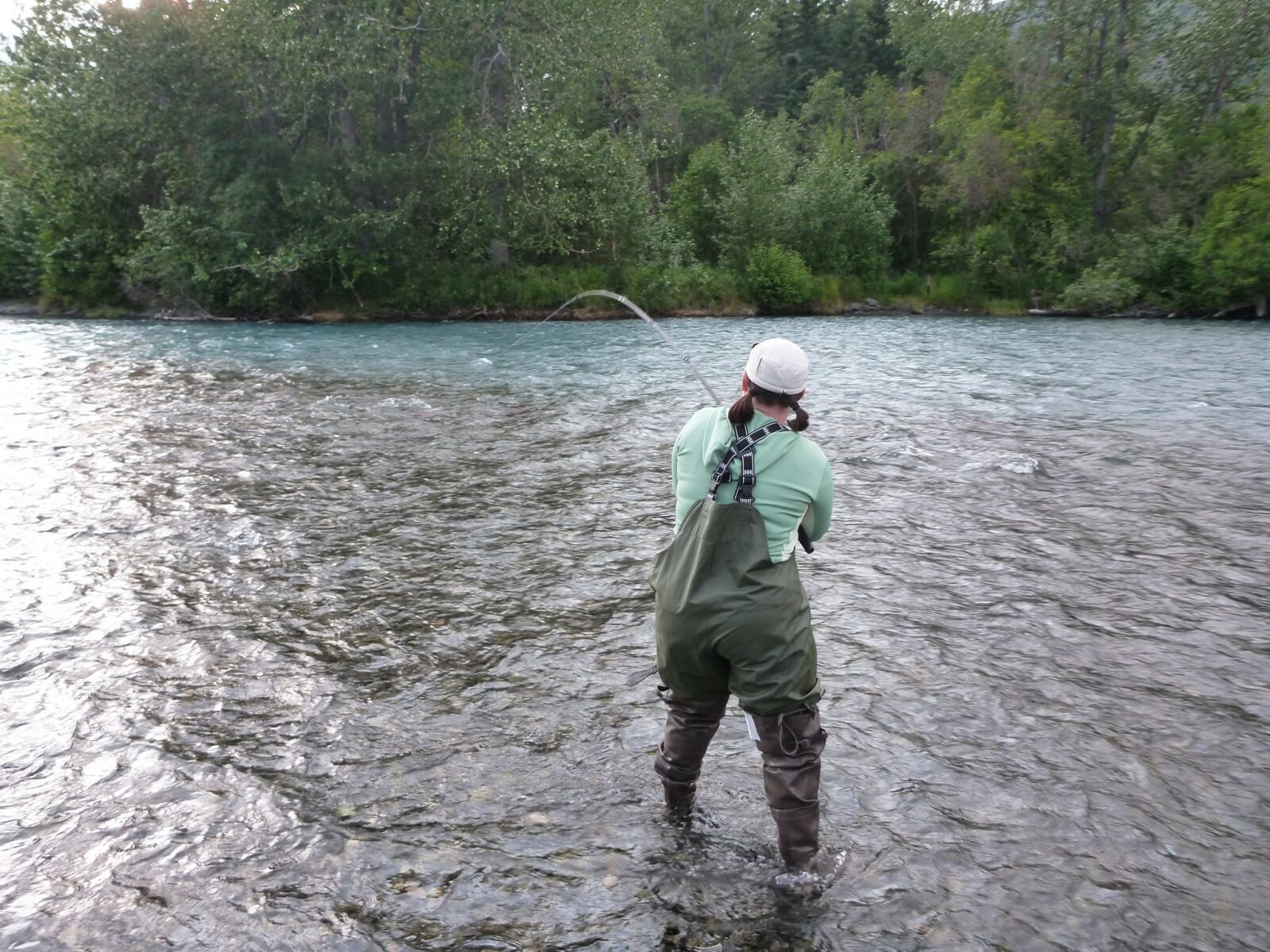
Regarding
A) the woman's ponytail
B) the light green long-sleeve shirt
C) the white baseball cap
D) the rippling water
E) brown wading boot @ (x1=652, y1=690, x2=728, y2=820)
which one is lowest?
the rippling water

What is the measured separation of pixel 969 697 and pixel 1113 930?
204 cm

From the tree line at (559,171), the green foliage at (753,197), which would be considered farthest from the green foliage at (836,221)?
the green foliage at (753,197)

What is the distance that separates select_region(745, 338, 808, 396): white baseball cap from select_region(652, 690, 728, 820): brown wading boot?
1.33m

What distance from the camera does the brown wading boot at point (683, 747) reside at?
422cm

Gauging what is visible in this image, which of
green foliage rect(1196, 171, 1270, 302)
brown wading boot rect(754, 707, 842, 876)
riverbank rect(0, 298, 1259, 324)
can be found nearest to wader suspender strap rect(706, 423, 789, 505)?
brown wading boot rect(754, 707, 842, 876)

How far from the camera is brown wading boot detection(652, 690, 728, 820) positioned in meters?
4.22

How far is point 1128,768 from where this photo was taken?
16.5 feet

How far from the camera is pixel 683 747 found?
4.33 m

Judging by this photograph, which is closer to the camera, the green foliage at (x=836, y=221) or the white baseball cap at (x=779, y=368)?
the white baseball cap at (x=779, y=368)

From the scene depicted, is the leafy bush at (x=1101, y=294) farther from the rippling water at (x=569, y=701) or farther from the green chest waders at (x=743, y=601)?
the green chest waders at (x=743, y=601)

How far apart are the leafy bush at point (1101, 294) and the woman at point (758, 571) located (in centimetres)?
3495

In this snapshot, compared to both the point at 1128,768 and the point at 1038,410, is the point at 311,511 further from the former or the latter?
the point at 1038,410

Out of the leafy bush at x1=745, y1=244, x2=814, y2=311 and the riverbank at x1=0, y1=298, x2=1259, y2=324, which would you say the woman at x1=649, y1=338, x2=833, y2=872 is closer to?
the riverbank at x1=0, y1=298, x2=1259, y2=324

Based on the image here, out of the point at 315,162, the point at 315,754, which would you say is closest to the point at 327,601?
the point at 315,754
